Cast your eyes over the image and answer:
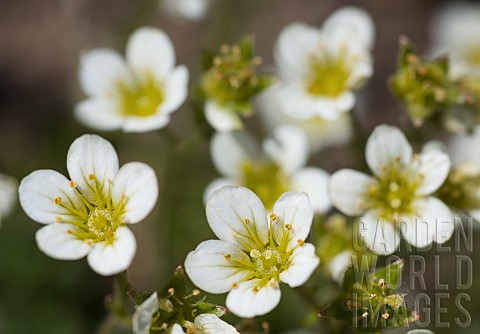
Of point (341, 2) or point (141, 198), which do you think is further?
point (341, 2)

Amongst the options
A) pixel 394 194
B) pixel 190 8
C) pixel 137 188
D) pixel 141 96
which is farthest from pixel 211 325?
pixel 190 8

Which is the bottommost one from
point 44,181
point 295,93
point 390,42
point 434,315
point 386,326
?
point 434,315

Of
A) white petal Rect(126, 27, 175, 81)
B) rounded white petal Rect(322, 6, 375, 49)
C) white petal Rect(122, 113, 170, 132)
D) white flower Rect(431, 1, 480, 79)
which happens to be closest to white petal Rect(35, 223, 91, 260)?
white petal Rect(122, 113, 170, 132)

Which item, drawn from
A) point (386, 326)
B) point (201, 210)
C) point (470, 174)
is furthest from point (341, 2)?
point (386, 326)

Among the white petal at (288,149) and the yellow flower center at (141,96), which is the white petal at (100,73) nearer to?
the yellow flower center at (141,96)

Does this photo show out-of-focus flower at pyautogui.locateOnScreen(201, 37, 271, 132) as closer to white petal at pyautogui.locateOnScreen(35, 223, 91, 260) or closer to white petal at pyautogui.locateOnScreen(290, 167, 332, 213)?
white petal at pyautogui.locateOnScreen(290, 167, 332, 213)

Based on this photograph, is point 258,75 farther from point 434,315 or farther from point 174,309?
point 434,315
